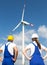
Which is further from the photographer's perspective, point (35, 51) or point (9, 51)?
point (9, 51)

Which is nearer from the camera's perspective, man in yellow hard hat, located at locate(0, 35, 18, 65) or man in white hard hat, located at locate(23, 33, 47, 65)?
man in white hard hat, located at locate(23, 33, 47, 65)

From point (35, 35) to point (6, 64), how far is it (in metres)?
2.25

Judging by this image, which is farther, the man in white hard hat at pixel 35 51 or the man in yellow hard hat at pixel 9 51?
the man in yellow hard hat at pixel 9 51

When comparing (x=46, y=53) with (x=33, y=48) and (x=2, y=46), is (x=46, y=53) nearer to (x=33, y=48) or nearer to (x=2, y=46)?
(x=33, y=48)

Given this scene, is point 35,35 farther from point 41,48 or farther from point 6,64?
point 6,64

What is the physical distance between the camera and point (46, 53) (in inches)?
571

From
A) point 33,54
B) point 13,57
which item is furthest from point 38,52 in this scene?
Result: point 13,57

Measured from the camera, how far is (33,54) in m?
13.5

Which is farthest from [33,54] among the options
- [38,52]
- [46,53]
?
[46,53]

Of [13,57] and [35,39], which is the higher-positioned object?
[35,39]

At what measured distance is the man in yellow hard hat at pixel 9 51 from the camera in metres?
14.1

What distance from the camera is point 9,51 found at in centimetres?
1425

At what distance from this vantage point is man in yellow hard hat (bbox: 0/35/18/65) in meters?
14.1

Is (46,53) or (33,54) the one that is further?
(46,53)
